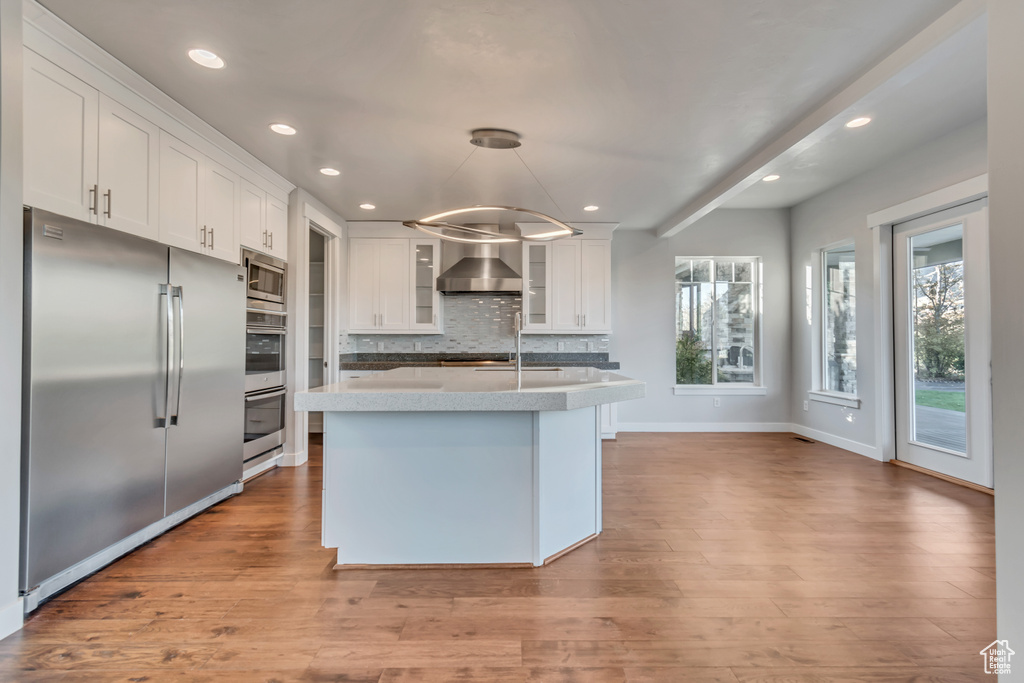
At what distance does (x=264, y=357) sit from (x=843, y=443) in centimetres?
542

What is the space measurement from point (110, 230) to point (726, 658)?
10.2 feet

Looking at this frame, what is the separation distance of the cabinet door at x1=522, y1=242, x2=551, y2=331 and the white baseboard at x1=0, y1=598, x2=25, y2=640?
4.73 meters

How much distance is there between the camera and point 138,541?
105 inches

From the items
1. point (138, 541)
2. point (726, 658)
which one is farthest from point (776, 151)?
point (138, 541)

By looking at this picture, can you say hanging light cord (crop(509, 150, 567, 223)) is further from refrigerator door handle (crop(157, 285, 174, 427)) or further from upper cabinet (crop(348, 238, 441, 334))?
refrigerator door handle (crop(157, 285, 174, 427))

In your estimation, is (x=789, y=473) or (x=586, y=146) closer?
(x=586, y=146)

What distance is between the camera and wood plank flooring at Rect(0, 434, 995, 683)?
1692mm

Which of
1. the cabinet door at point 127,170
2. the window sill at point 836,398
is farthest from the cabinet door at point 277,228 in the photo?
the window sill at point 836,398

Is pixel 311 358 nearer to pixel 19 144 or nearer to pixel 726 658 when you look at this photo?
pixel 19 144

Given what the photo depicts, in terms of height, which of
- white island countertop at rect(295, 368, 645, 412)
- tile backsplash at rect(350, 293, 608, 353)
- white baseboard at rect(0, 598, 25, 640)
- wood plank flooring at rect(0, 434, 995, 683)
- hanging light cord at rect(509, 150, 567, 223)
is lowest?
wood plank flooring at rect(0, 434, 995, 683)

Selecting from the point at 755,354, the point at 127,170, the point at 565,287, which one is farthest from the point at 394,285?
the point at 755,354

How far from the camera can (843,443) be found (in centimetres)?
516

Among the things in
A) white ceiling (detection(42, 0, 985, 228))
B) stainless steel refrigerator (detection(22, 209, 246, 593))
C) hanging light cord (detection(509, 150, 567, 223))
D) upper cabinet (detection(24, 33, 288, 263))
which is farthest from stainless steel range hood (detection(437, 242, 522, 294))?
stainless steel refrigerator (detection(22, 209, 246, 593))

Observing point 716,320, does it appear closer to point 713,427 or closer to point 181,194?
point 713,427
